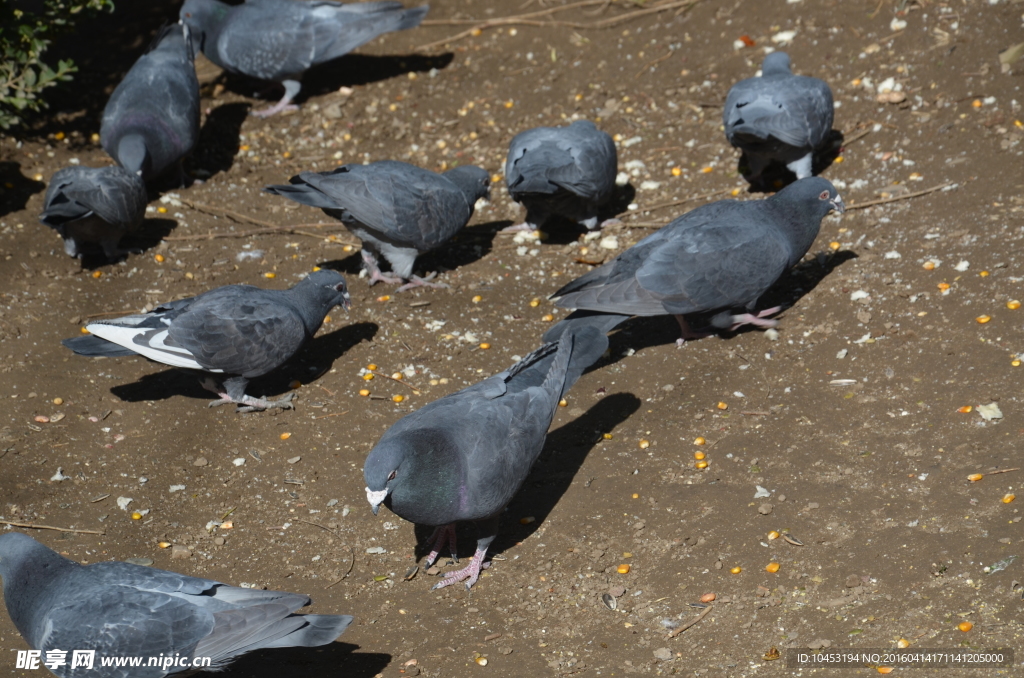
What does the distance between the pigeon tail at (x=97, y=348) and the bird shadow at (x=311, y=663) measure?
2.24 meters

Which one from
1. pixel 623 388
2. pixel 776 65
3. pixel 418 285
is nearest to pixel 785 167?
pixel 776 65

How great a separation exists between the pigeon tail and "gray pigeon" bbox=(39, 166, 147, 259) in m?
1.65

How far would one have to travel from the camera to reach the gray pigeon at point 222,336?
5.31m

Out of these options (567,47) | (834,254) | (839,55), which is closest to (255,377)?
(834,254)

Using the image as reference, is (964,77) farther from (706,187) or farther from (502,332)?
(502,332)

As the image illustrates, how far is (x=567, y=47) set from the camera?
9258 millimetres

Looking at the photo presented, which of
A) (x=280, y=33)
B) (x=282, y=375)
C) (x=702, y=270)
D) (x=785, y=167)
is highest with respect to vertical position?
(x=280, y=33)

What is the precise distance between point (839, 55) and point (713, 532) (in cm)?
562

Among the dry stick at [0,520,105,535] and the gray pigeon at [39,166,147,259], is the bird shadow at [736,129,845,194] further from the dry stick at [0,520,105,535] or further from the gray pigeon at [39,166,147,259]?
the dry stick at [0,520,105,535]

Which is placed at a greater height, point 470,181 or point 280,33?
point 280,33

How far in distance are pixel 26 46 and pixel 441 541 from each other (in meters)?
6.45

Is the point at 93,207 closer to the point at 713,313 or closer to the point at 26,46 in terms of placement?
the point at 26,46

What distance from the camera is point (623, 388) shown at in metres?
5.61

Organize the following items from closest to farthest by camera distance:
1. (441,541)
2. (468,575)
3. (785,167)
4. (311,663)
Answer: (311,663) → (468,575) → (441,541) → (785,167)
